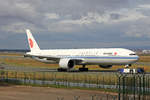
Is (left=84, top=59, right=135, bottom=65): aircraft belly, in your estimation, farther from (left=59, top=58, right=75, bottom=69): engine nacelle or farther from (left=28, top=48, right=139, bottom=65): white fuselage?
(left=59, top=58, right=75, bottom=69): engine nacelle

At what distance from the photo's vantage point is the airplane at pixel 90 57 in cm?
5859

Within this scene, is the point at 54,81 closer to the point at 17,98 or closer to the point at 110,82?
the point at 110,82

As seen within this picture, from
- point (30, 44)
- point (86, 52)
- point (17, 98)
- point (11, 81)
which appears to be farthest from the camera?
point (30, 44)

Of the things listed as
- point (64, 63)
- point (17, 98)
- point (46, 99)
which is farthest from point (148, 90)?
point (64, 63)

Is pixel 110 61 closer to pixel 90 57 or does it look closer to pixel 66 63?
pixel 90 57

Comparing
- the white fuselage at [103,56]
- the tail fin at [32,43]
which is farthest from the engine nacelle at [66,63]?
the tail fin at [32,43]

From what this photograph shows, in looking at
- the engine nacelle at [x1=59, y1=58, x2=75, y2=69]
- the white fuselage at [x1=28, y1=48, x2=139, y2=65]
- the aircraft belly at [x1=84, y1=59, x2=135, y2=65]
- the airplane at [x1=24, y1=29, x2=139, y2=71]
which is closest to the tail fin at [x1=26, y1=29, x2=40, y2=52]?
the airplane at [x1=24, y1=29, x2=139, y2=71]

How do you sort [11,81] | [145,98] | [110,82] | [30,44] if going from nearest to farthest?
[145,98], [110,82], [11,81], [30,44]

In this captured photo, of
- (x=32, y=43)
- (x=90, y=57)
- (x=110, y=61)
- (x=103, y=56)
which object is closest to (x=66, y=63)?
(x=90, y=57)

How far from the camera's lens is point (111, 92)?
3634cm

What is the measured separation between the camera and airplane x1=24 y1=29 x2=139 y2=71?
58.6 metres

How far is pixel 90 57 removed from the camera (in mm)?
63000

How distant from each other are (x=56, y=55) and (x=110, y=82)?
101ft

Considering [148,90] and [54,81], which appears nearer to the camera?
[148,90]
